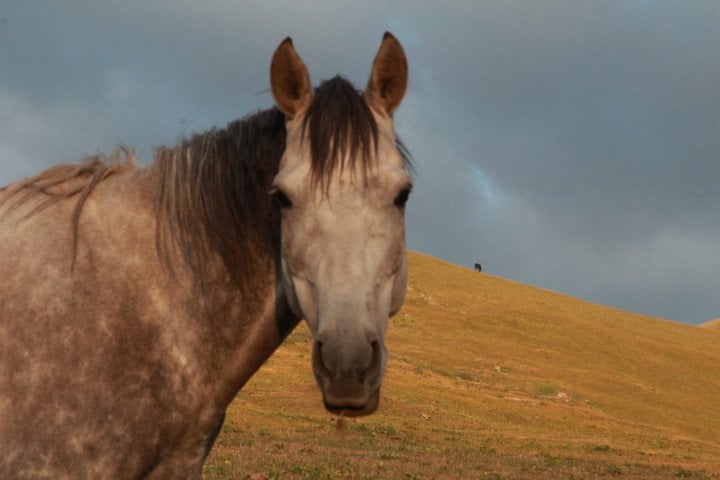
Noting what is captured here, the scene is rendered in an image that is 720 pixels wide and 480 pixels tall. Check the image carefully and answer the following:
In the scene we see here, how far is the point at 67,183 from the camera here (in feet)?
14.2

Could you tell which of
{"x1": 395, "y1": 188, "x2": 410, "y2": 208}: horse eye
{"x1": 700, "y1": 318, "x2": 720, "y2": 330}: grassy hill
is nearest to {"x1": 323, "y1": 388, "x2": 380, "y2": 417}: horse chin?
{"x1": 395, "y1": 188, "x2": 410, "y2": 208}: horse eye

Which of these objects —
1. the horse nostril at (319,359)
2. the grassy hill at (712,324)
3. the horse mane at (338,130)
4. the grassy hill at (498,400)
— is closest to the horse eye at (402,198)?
the horse mane at (338,130)

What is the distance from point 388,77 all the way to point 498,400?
3548cm

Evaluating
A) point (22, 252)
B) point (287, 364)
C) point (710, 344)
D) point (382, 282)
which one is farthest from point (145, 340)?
point (710, 344)

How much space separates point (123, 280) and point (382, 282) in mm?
1271

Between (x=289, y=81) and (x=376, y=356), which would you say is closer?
(x=376, y=356)

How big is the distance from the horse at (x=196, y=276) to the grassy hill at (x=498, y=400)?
816mm

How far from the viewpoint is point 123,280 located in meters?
3.97

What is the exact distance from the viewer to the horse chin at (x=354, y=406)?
3.30 m

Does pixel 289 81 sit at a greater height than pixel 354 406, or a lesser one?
greater

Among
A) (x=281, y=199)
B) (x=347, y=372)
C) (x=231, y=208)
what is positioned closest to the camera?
(x=347, y=372)

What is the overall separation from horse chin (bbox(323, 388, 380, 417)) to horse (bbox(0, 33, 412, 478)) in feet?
0.03

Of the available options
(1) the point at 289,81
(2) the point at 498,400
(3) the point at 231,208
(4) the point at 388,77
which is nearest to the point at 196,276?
(3) the point at 231,208

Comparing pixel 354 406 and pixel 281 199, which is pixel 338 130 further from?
pixel 354 406
